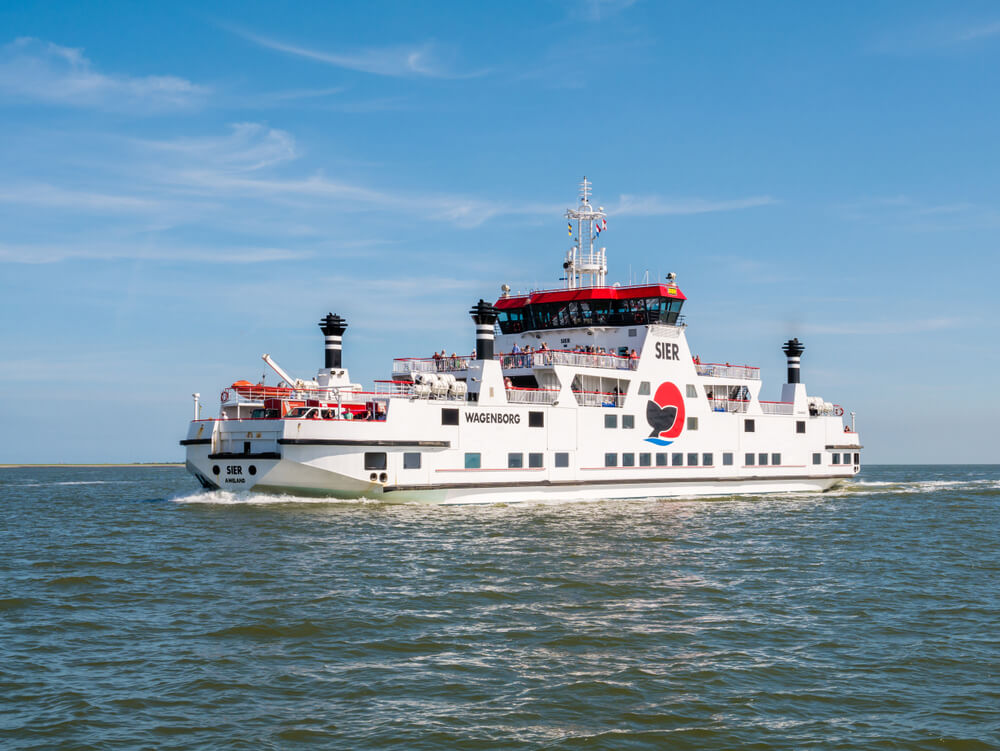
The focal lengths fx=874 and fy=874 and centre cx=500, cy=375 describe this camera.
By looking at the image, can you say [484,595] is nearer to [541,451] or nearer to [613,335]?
[541,451]

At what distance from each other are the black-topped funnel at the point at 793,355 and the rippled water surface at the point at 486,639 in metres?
21.6

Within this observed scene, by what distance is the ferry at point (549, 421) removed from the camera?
2802 centimetres

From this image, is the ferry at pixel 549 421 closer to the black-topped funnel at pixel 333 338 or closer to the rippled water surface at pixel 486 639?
the black-topped funnel at pixel 333 338

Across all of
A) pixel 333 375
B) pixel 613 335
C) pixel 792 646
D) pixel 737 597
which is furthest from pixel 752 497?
pixel 792 646

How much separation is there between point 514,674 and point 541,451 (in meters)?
21.6

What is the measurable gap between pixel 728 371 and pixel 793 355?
6578 mm

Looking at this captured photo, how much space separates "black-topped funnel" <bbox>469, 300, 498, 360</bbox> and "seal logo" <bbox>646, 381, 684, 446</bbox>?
7.96 m

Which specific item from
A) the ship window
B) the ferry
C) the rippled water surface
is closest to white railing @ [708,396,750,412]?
the ferry

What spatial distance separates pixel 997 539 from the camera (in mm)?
25797

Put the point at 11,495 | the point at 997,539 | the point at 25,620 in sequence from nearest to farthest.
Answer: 1. the point at 25,620
2. the point at 997,539
3. the point at 11,495

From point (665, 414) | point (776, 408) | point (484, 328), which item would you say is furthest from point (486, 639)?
point (776, 408)

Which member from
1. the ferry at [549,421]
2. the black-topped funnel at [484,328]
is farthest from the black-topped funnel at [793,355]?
the black-topped funnel at [484,328]

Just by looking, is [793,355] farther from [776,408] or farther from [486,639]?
[486,639]

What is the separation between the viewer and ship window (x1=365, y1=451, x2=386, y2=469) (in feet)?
92.0
